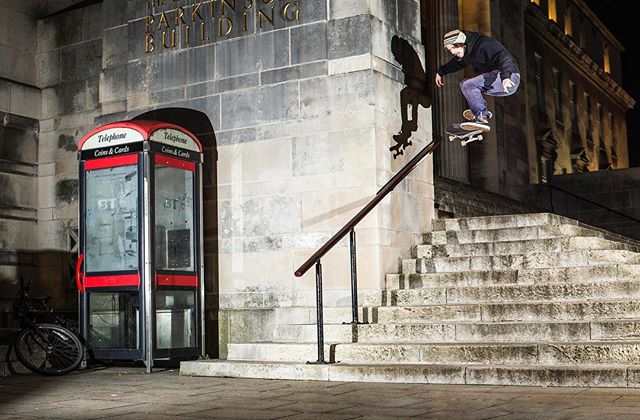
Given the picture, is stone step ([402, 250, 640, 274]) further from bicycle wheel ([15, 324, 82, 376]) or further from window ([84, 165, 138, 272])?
bicycle wheel ([15, 324, 82, 376])

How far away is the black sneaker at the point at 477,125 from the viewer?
1220 cm

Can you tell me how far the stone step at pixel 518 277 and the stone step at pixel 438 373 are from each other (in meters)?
2.11

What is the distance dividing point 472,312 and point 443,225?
2.81 meters

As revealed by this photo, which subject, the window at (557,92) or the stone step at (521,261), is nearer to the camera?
the stone step at (521,261)

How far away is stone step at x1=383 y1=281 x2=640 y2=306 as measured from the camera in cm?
1013

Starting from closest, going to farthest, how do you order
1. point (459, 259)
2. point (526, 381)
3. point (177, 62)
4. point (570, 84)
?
point (526, 381)
point (459, 259)
point (177, 62)
point (570, 84)

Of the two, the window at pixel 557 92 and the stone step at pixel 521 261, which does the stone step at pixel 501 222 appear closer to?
the stone step at pixel 521 261

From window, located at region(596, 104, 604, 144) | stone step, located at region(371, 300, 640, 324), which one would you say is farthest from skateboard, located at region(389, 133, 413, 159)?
window, located at region(596, 104, 604, 144)

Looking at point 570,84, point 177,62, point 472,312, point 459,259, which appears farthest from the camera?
point 570,84

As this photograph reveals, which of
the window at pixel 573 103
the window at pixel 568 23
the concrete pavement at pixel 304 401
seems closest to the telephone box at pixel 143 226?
the concrete pavement at pixel 304 401

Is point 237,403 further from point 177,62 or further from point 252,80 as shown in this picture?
point 177,62

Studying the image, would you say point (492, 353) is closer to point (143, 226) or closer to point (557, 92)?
point (143, 226)

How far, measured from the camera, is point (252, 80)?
1293cm

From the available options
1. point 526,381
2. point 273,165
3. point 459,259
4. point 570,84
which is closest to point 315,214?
point 273,165
